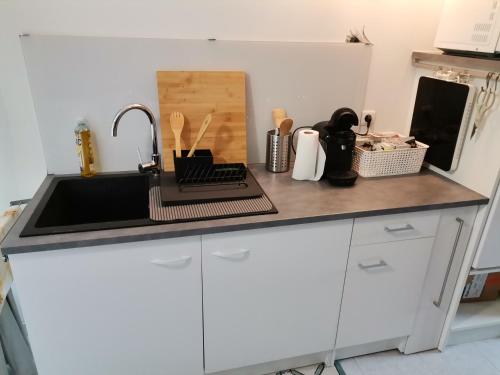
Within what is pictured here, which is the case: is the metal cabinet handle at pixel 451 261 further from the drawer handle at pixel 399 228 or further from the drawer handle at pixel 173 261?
the drawer handle at pixel 173 261

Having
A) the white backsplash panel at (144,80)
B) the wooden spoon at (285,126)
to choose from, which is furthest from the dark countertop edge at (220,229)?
the wooden spoon at (285,126)

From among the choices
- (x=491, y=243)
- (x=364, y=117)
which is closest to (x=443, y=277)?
(x=491, y=243)

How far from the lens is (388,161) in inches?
68.4

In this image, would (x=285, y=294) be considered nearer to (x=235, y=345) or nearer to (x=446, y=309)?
(x=235, y=345)

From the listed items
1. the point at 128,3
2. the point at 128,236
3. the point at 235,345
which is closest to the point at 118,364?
the point at 235,345

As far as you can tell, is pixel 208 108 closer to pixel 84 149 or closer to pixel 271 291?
pixel 84 149

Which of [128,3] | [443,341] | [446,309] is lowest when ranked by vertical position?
[443,341]

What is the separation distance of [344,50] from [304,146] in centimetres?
54

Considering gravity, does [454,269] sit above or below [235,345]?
above

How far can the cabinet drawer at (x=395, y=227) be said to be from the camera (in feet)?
4.86

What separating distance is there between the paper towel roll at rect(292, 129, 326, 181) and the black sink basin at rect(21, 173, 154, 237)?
68cm

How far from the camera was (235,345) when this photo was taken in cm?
153

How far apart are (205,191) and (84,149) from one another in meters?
0.55

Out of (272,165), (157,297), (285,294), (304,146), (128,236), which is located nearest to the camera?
(128,236)
